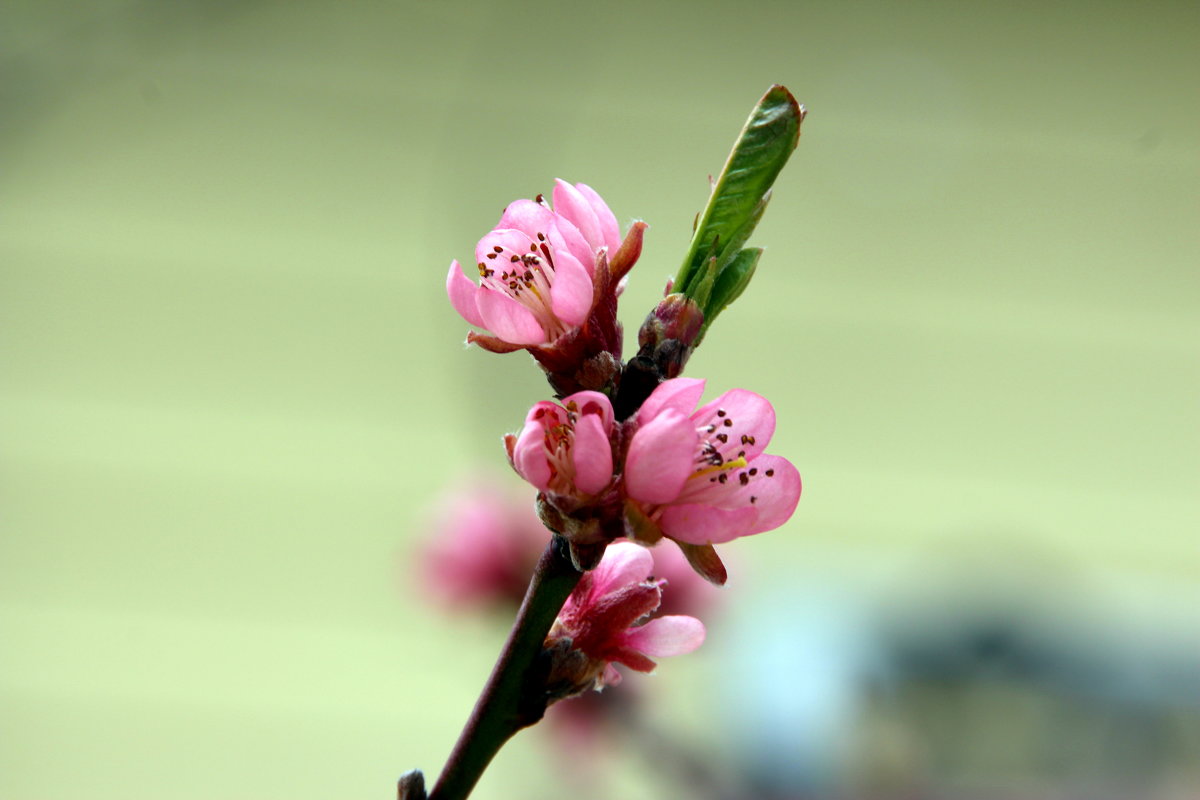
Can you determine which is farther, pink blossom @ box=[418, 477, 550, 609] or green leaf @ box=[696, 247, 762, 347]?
pink blossom @ box=[418, 477, 550, 609]

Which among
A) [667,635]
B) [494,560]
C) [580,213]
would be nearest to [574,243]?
[580,213]

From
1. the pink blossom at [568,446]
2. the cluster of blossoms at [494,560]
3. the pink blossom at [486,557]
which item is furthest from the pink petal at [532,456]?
the pink blossom at [486,557]

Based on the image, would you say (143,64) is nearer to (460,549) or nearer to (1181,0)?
(460,549)

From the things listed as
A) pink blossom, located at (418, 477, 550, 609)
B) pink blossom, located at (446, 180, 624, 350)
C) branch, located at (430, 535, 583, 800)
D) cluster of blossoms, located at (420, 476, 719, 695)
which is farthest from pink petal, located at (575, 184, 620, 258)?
pink blossom, located at (418, 477, 550, 609)

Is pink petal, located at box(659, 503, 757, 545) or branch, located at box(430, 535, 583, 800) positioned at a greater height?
pink petal, located at box(659, 503, 757, 545)

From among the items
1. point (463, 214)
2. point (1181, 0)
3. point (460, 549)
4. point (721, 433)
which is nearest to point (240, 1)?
point (463, 214)

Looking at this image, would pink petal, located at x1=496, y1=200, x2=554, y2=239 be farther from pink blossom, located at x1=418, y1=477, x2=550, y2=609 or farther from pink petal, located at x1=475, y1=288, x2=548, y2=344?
pink blossom, located at x1=418, y1=477, x2=550, y2=609

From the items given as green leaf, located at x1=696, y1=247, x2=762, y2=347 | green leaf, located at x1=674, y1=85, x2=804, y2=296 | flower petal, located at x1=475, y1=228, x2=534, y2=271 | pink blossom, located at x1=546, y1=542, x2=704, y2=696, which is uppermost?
flower petal, located at x1=475, y1=228, x2=534, y2=271
